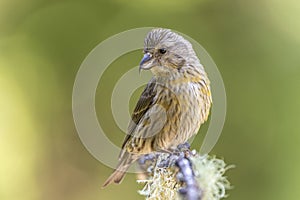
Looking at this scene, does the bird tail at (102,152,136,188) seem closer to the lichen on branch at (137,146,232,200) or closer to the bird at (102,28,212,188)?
the bird at (102,28,212,188)

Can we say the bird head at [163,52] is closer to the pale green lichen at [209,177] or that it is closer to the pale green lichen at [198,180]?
the pale green lichen at [198,180]

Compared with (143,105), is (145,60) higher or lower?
higher

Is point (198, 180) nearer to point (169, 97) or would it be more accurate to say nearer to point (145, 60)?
A: point (145, 60)

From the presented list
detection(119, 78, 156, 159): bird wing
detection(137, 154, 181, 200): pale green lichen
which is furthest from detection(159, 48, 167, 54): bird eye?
detection(137, 154, 181, 200): pale green lichen

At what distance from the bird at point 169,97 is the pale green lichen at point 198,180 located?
0.64 metres

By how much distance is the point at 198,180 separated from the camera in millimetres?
1512

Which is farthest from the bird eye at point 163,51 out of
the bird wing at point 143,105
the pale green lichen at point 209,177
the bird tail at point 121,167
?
the pale green lichen at point 209,177

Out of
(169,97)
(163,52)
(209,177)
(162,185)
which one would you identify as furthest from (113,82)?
(209,177)

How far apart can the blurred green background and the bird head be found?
5.41ft

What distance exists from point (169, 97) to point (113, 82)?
6.13 feet

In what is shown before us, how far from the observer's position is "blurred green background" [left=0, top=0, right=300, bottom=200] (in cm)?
440
